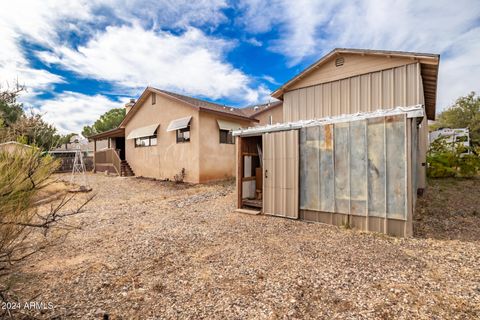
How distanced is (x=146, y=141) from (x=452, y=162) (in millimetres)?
19011

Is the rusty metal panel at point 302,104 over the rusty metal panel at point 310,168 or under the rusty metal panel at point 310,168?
over

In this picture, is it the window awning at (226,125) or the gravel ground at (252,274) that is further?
the window awning at (226,125)

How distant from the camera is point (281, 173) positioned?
6.57 m

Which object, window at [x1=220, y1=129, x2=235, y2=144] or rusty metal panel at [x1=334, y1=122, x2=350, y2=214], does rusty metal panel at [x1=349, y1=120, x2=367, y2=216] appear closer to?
rusty metal panel at [x1=334, y1=122, x2=350, y2=214]

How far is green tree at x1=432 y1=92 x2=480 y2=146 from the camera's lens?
982 inches

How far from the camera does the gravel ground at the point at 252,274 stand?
2648 mm

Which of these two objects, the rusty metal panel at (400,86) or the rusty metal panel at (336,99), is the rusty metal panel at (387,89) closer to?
the rusty metal panel at (400,86)

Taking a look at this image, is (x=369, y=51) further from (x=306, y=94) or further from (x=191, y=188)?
(x=191, y=188)

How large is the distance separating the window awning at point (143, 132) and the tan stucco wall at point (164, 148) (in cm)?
32

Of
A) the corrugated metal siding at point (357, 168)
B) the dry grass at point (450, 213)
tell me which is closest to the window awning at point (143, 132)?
the corrugated metal siding at point (357, 168)

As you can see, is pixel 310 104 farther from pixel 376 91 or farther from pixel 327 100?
pixel 376 91

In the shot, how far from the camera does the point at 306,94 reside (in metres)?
9.73

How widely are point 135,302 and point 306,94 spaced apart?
364 inches

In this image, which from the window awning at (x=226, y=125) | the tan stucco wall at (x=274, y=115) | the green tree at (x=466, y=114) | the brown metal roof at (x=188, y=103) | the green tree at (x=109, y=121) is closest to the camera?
the brown metal roof at (x=188, y=103)
